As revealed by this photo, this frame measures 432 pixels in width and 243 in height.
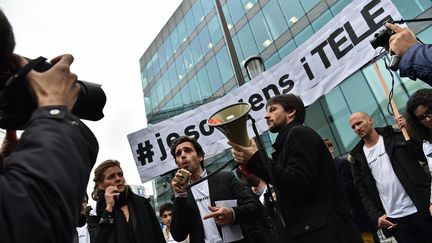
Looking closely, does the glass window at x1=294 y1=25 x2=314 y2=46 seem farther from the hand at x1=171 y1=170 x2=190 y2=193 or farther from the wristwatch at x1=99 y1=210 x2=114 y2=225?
the wristwatch at x1=99 y1=210 x2=114 y2=225

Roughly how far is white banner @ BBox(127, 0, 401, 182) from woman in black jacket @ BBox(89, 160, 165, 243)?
2080 millimetres

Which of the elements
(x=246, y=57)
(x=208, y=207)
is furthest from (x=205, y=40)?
(x=208, y=207)

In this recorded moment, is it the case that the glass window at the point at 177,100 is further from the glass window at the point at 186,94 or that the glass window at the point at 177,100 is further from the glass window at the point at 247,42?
the glass window at the point at 247,42

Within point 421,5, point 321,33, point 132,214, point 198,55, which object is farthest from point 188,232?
point 198,55

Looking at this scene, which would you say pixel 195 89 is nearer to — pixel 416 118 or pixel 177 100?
pixel 177 100

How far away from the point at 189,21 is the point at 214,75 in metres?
6.88

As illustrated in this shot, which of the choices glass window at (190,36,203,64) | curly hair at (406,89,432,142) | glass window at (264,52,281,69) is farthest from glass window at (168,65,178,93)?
curly hair at (406,89,432,142)

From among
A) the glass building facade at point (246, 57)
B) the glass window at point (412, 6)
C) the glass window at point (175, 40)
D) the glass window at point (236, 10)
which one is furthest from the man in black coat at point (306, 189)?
the glass window at point (175, 40)

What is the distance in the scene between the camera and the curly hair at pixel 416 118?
2969mm

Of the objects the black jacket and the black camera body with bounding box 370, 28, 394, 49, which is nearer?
the black camera body with bounding box 370, 28, 394, 49

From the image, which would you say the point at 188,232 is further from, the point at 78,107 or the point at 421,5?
the point at 421,5

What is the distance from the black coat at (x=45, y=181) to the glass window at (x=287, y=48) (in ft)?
58.3

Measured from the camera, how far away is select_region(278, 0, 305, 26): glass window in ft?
58.3

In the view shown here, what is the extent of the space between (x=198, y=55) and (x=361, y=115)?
22126 millimetres
